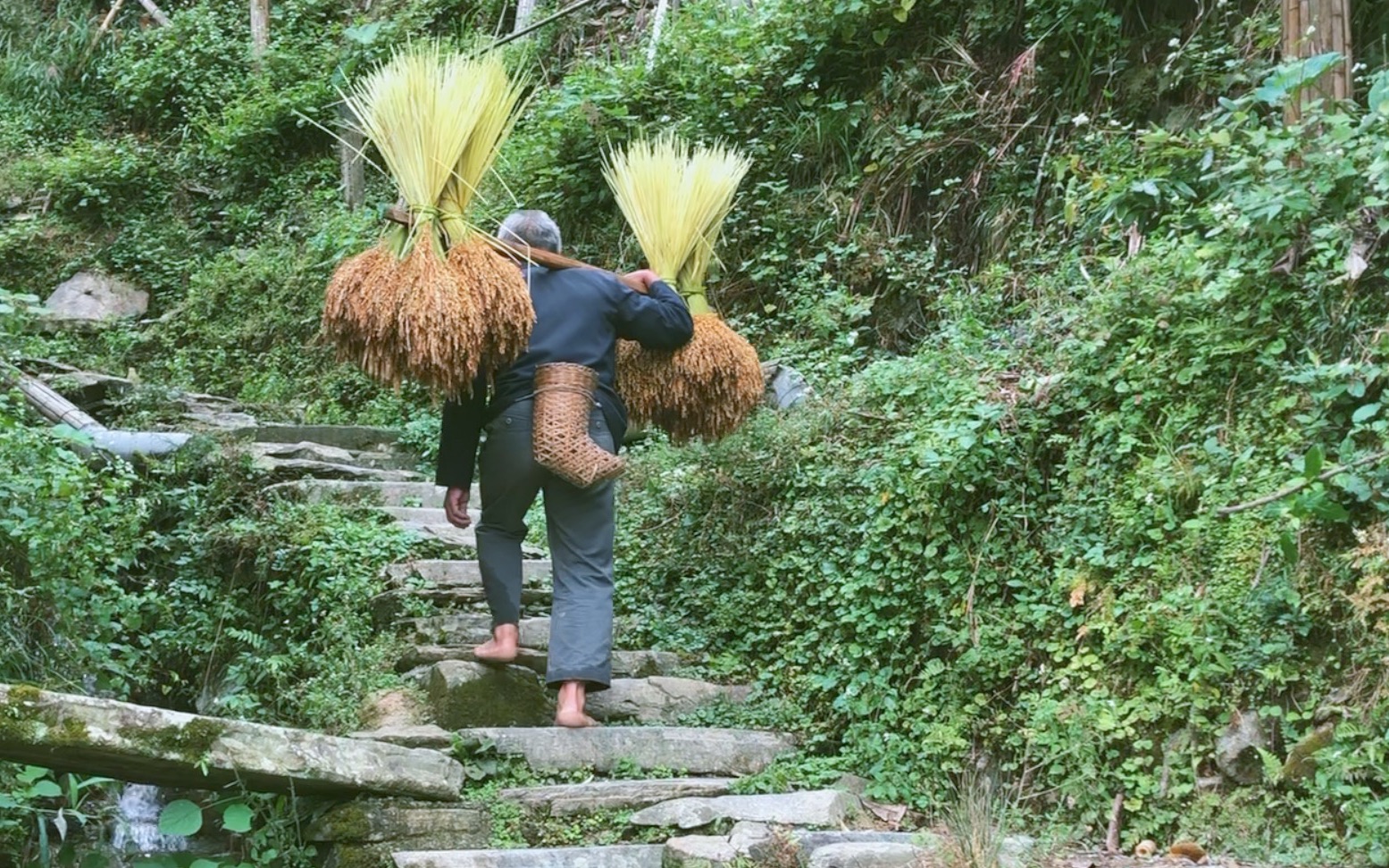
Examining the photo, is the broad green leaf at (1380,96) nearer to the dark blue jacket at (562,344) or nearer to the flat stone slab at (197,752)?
the dark blue jacket at (562,344)

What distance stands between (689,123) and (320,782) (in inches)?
188

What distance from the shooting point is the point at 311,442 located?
23.4ft

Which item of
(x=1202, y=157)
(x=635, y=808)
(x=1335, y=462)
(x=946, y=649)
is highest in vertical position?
(x=1202, y=157)

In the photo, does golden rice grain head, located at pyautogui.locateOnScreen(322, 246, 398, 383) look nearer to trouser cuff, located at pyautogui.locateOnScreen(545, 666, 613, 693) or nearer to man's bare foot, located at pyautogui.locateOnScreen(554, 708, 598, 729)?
trouser cuff, located at pyautogui.locateOnScreen(545, 666, 613, 693)

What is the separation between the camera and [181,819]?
3.27 meters

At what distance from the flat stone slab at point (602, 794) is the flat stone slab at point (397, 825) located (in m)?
0.19

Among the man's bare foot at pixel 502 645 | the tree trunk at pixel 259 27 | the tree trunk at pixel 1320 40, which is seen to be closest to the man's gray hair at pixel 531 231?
the man's bare foot at pixel 502 645

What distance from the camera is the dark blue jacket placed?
406 centimetres

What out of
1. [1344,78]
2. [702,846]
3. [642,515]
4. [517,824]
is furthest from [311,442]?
[1344,78]

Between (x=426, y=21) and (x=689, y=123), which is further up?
(x=426, y=21)

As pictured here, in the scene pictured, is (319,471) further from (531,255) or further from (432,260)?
(432,260)

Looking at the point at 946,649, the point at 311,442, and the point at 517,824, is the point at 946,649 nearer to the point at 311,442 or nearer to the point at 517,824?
the point at 517,824

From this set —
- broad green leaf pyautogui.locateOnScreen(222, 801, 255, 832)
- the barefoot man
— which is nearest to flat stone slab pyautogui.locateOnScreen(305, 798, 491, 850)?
broad green leaf pyautogui.locateOnScreen(222, 801, 255, 832)

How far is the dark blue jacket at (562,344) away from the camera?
160 inches
